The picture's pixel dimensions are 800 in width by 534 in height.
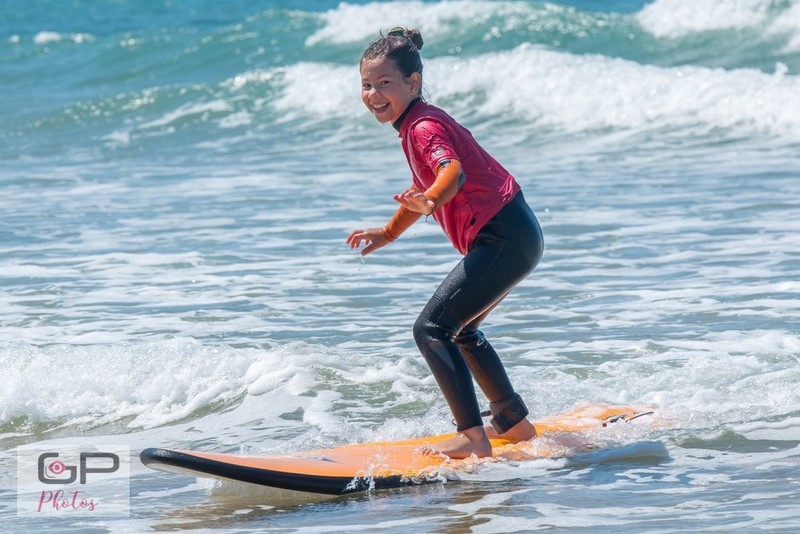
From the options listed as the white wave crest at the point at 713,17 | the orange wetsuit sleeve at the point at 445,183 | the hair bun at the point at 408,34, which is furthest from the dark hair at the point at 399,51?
the white wave crest at the point at 713,17

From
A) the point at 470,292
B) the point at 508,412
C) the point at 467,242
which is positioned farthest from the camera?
the point at 508,412

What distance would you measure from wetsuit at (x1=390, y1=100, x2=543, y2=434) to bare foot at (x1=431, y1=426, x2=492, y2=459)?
7 cm

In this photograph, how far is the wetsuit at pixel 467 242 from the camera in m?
4.57

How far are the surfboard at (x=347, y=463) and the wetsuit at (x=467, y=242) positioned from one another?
26 cm

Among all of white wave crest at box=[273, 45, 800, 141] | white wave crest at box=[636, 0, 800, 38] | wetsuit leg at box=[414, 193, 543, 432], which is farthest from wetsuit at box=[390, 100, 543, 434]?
white wave crest at box=[636, 0, 800, 38]

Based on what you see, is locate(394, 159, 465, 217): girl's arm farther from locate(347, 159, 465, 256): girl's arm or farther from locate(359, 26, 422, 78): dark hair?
locate(359, 26, 422, 78): dark hair

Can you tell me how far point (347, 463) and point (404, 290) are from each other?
3151 millimetres

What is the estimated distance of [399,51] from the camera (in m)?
4.62

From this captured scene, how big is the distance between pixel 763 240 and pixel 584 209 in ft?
6.02

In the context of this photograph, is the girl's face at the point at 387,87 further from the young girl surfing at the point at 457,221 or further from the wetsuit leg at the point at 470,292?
the wetsuit leg at the point at 470,292

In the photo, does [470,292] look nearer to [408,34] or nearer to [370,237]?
[370,237]

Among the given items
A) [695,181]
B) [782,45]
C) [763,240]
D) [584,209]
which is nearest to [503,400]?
[763,240]

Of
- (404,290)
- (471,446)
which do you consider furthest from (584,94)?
(471,446)

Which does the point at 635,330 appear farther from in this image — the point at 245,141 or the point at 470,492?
the point at 245,141
